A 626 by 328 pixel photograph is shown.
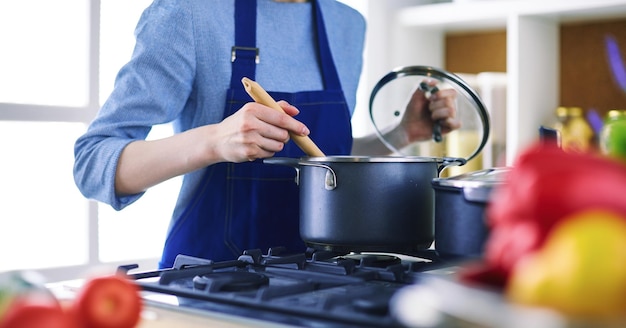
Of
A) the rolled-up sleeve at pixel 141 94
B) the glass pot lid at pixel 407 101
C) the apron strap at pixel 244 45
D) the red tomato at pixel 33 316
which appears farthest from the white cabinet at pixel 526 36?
the red tomato at pixel 33 316

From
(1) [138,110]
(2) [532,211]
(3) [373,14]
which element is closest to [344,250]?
(1) [138,110]

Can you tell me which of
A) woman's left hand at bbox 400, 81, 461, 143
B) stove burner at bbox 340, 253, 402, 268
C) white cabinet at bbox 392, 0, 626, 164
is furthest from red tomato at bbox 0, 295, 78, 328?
white cabinet at bbox 392, 0, 626, 164

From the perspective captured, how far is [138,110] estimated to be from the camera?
1457mm

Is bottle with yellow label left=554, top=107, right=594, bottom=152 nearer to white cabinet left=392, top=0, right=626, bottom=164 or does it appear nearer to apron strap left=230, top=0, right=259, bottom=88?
white cabinet left=392, top=0, right=626, bottom=164

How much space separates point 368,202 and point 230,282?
0.26m

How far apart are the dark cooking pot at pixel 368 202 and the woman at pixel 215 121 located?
0.41 feet

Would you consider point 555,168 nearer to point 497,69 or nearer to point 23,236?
point 23,236

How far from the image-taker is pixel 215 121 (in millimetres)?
1562

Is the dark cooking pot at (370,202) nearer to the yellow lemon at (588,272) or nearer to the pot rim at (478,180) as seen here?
the pot rim at (478,180)

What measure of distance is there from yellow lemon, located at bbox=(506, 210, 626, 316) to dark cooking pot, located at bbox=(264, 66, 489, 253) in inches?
25.6

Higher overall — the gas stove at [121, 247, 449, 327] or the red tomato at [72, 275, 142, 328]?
the red tomato at [72, 275, 142, 328]

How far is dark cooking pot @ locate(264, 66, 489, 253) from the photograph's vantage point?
1.17 meters

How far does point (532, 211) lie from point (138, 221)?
213cm

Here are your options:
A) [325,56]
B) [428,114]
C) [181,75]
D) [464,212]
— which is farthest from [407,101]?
[464,212]
